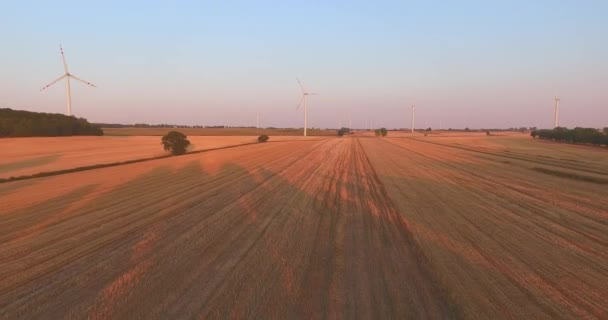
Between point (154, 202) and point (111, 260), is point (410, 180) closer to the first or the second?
point (154, 202)

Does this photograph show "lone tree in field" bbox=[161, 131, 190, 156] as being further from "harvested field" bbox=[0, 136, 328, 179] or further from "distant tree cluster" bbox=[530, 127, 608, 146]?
"distant tree cluster" bbox=[530, 127, 608, 146]

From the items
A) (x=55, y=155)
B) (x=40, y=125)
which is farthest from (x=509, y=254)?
(x=40, y=125)

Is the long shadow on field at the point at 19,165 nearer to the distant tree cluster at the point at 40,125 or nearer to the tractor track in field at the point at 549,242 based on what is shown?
the tractor track in field at the point at 549,242

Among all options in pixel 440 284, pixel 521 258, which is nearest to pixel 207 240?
pixel 440 284

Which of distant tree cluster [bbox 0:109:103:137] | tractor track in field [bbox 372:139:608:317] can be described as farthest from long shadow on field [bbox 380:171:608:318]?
distant tree cluster [bbox 0:109:103:137]

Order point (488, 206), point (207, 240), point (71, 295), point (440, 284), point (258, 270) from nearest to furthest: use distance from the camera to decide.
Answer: point (71, 295) < point (440, 284) < point (258, 270) < point (207, 240) < point (488, 206)

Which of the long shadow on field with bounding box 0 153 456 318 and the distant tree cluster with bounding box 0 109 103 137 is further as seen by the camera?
the distant tree cluster with bounding box 0 109 103 137

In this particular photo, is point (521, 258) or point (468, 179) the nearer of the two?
point (521, 258)

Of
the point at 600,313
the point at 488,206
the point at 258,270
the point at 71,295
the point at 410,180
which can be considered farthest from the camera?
the point at 410,180
